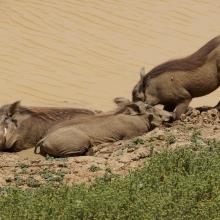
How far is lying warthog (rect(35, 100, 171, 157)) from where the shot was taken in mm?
11648

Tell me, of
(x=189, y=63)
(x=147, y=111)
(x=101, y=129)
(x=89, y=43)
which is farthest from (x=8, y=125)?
(x=89, y=43)

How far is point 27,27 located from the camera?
2027 centimetres

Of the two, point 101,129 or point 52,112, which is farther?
point 52,112

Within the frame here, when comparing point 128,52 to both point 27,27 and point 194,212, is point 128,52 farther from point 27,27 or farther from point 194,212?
point 194,212

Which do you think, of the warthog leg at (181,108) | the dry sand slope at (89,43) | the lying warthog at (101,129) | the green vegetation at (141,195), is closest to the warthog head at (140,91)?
the warthog leg at (181,108)

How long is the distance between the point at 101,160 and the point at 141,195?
205 cm

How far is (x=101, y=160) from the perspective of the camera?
10.6m

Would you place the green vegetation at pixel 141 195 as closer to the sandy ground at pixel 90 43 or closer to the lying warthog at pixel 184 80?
the lying warthog at pixel 184 80

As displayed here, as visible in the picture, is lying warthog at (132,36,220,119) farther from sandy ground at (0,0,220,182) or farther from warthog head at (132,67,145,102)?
sandy ground at (0,0,220,182)

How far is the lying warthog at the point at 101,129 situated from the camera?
38.2 feet

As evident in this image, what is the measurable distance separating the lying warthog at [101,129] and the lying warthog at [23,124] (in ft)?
1.23

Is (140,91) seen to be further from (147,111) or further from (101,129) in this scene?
(101,129)

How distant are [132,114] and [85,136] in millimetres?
1014

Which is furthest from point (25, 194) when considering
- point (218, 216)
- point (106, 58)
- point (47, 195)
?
point (106, 58)
